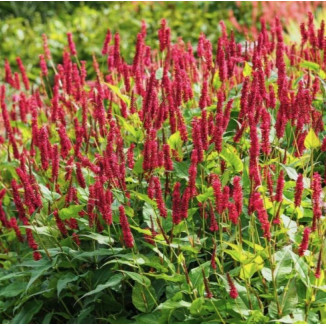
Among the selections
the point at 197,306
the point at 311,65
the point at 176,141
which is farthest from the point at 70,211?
the point at 311,65

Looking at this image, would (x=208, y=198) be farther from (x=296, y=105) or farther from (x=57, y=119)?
(x=57, y=119)

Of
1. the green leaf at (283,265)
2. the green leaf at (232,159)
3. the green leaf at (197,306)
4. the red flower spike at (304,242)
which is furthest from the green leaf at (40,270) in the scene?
the red flower spike at (304,242)

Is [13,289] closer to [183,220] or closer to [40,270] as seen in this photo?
[40,270]

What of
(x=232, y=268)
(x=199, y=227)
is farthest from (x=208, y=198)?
(x=232, y=268)

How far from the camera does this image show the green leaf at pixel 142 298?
306 centimetres

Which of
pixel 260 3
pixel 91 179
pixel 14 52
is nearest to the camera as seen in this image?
pixel 91 179

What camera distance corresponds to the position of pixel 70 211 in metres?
3.24

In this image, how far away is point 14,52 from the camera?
375 inches

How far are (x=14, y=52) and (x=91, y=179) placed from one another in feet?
20.9

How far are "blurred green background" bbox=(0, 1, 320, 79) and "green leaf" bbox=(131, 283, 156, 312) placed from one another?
6.31 m

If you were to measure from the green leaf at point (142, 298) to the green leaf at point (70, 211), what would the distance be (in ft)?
1.54

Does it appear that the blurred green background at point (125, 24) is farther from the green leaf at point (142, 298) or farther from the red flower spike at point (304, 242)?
the red flower spike at point (304, 242)

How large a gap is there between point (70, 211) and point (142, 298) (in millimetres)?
545

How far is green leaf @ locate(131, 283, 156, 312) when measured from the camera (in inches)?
120
